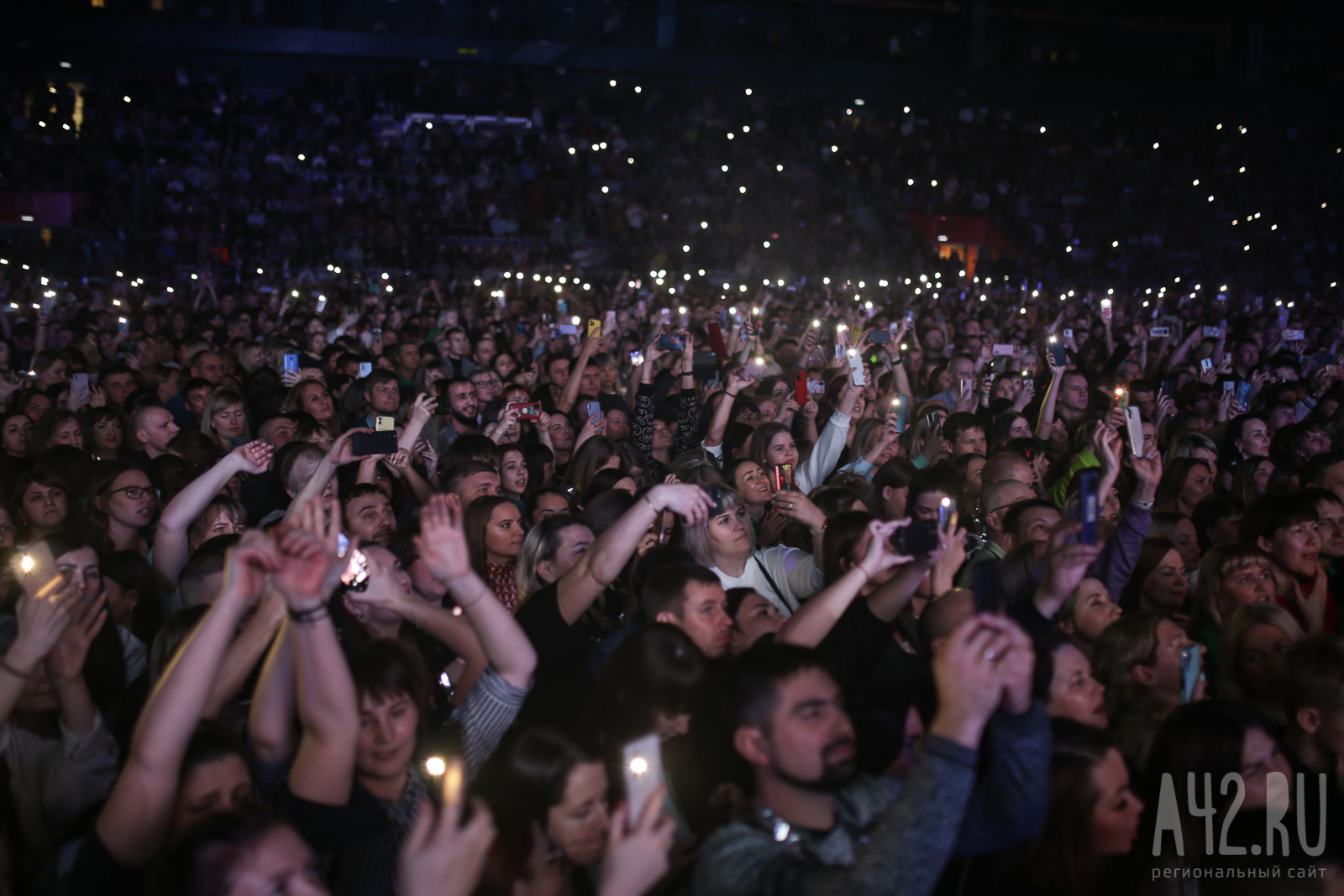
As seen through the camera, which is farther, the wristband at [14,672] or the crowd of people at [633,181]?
the crowd of people at [633,181]

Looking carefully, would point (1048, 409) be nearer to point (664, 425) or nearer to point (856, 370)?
point (856, 370)

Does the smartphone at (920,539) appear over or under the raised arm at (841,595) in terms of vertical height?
over

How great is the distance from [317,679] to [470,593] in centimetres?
45

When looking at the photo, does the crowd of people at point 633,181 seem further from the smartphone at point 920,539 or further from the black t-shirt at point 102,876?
the black t-shirt at point 102,876

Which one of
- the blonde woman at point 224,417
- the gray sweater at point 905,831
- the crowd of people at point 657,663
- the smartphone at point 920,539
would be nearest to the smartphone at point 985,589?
the crowd of people at point 657,663

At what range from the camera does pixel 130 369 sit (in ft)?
24.8

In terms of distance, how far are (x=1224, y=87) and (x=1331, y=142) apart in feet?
9.54

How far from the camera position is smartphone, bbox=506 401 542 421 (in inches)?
242

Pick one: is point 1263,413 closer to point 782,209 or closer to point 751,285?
point 751,285

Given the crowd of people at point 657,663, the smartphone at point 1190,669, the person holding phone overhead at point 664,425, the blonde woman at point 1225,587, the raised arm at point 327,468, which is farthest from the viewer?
the person holding phone overhead at point 664,425

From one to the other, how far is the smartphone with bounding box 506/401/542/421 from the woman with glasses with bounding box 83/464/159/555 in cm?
213

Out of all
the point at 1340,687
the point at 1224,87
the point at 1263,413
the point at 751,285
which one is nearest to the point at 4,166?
the point at 751,285

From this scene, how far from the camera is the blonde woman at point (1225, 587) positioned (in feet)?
12.0

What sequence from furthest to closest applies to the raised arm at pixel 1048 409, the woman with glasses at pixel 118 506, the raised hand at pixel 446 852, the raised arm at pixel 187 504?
the raised arm at pixel 1048 409
the woman with glasses at pixel 118 506
the raised arm at pixel 187 504
the raised hand at pixel 446 852
